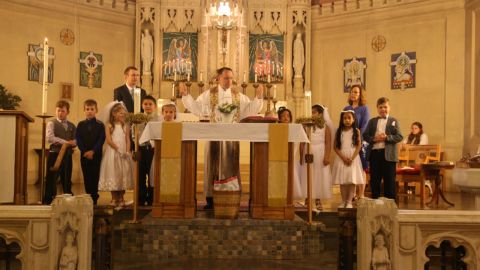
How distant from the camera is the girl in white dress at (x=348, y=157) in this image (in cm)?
691

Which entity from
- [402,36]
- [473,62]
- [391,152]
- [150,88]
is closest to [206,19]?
[150,88]

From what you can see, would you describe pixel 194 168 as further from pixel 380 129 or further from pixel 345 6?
pixel 345 6

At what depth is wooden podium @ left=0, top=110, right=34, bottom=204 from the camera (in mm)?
6578

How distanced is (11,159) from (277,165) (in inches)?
118

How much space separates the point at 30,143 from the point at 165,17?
387 centimetres

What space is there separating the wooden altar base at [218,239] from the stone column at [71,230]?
73.5 inches

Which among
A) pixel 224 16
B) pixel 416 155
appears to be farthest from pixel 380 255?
pixel 224 16

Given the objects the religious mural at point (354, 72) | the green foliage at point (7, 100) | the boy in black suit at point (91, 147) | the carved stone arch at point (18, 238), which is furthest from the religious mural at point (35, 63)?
the carved stone arch at point (18, 238)

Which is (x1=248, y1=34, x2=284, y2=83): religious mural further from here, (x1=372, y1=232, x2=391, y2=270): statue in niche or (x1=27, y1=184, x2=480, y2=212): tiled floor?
(x1=372, y1=232, x2=391, y2=270): statue in niche

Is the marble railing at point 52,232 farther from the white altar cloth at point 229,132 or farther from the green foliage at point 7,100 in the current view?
the green foliage at point 7,100

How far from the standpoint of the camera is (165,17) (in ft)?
41.7

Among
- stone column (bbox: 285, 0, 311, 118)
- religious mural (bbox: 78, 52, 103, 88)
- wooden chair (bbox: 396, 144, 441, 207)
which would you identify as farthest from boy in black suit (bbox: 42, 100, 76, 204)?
stone column (bbox: 285, 0, 311, 118)

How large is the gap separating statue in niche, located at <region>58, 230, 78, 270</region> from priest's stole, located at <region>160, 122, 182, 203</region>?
2.20 m

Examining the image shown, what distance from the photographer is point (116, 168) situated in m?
7.14
